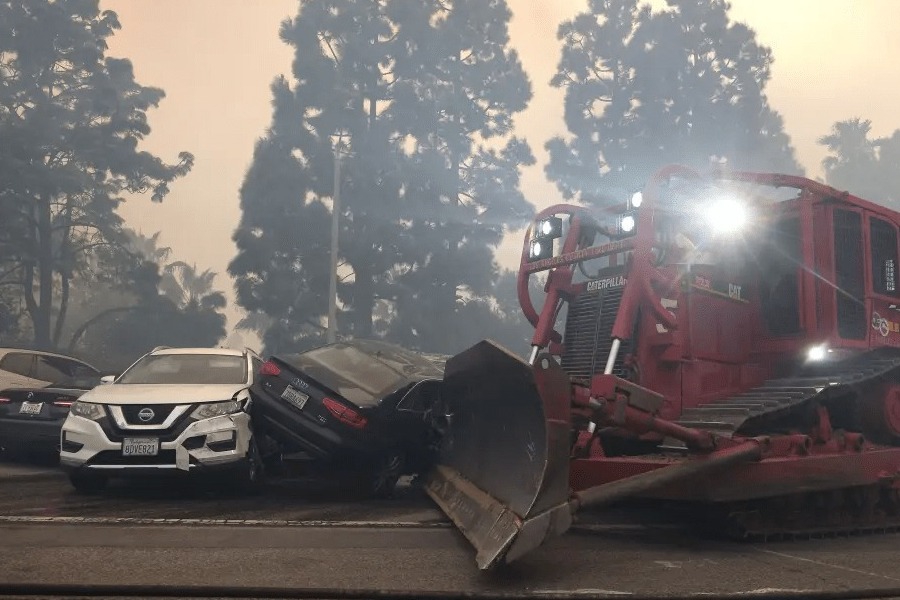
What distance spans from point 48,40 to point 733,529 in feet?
113

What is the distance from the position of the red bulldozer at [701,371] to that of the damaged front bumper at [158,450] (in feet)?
6.93

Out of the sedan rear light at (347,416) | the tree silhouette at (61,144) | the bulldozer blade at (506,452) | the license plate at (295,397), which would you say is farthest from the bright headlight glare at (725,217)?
the tree silhouette at (61,144)

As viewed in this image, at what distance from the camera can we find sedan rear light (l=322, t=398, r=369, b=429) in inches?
353

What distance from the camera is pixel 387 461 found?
9391mm

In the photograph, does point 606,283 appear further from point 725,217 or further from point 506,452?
point 506,452

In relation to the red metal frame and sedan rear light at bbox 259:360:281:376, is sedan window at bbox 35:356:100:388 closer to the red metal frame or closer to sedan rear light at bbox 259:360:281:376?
sedan rear light at bbox 259:360:281:376

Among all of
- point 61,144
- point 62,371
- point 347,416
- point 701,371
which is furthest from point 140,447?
point 61,144

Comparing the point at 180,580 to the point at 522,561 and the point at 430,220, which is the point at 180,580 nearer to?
the point at 522,561

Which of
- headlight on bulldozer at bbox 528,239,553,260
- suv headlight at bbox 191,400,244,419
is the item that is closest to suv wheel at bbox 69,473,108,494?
suv headlight at bbox 191,400,244,419

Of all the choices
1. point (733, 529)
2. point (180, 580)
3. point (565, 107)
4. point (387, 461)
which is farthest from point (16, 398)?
point (565, 107)

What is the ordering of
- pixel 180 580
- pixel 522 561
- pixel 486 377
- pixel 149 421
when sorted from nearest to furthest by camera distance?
pixel 180 580
pixel 522 561
pixel 486 377
pixel 149 421

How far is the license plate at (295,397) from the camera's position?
30.1ft

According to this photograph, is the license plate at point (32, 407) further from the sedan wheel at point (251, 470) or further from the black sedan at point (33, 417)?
the sedan wheel at point (251, 470)

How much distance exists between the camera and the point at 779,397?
7.64 m
